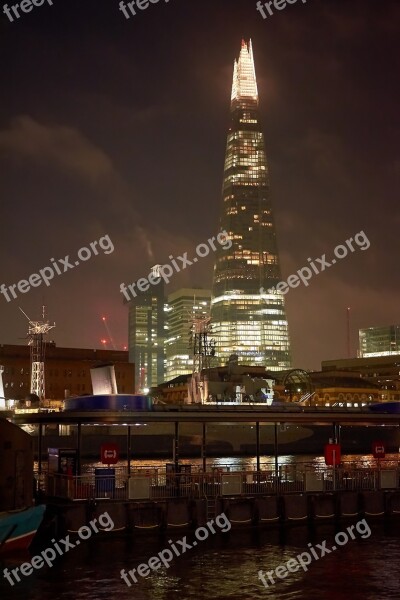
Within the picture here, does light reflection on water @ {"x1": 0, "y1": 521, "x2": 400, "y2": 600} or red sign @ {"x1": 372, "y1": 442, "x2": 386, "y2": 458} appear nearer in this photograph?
Result: light reflection on water @ {"x1": 0, "y1": 521, "x2": 400, "y2": 600}

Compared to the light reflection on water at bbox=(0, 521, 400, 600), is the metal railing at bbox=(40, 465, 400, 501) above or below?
above

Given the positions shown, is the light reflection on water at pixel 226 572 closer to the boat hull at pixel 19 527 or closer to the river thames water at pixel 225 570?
the river thames water at pixel 225 570

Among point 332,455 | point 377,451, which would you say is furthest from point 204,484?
point 377,451

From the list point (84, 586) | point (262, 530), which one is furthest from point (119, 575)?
point (262, 530)

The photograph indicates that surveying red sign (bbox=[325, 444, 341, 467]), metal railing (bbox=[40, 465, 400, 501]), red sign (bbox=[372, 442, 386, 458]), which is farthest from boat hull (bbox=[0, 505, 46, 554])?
Answer: red sign (bbox=[372, 442, 386, 458])

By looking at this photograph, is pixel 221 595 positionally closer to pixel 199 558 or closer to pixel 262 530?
pixel 199 558

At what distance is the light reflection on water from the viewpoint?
32.1 meters

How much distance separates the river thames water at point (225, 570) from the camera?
1266 inches

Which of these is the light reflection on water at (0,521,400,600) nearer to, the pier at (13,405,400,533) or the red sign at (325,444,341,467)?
the pier at (13,405,400,533)

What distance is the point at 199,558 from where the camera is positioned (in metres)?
38.3

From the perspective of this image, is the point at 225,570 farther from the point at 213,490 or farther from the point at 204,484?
the point at 204,484

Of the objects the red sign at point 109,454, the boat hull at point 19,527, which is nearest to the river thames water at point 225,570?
the boat hull at point 19,527

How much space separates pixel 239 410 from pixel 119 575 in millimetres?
18128

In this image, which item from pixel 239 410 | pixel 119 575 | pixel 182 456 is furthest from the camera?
pixel 182 456
